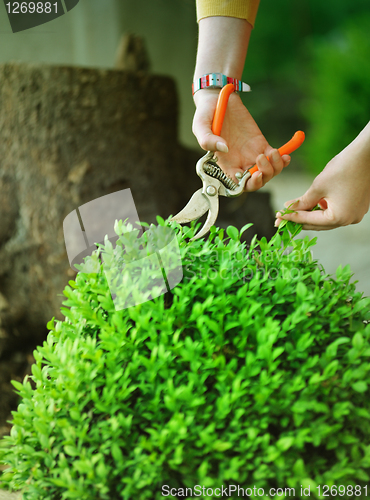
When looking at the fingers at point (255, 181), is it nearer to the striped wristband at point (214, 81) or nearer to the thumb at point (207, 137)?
the thumb at point (207, 137)

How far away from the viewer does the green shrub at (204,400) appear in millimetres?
413

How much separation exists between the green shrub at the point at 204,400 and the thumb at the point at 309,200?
0.26 metres

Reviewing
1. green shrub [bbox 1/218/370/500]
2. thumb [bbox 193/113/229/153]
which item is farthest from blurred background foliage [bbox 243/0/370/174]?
green shrub [bbox 1/218/370/500]

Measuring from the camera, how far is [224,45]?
2.86 ft

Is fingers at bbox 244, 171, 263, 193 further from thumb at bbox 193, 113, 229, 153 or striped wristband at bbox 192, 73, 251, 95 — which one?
striped wristband at bbox 192, 73, 251, 95

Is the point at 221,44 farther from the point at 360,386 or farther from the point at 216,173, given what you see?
the point at 360,386

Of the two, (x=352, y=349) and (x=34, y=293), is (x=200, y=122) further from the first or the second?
(x=34, y=293)

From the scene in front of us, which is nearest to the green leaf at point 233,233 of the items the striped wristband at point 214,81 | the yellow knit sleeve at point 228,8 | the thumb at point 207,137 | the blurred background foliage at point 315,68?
the thumb at point 207,137

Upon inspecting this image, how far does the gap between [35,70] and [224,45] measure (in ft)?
3.02

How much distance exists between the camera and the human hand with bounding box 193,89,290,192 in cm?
81

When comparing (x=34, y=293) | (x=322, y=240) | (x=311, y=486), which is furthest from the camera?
(x=322, y=240)

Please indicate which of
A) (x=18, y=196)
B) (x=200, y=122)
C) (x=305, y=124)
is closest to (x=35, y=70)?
(x=18, y=196)

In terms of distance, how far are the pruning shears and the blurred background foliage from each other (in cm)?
196

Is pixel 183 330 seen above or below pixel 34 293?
below
